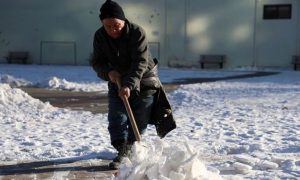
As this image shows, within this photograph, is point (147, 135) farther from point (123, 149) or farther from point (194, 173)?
point (194, 173)

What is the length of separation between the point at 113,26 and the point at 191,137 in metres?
2.57

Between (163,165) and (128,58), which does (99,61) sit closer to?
(128,58)

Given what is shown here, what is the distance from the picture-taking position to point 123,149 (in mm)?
5180

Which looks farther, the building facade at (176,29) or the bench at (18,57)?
the bench at (18,57)

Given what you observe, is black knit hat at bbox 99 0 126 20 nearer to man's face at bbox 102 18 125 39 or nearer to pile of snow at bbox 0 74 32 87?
man's face at bbox 102 18 125 39

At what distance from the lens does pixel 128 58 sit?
4973mm

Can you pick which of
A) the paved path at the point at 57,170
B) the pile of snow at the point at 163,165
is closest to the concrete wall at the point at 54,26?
the paved path at the point at 57,170

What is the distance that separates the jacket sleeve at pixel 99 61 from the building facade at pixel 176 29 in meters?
17.8

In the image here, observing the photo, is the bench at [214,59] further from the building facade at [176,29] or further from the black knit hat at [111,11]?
the black knit hat at [111,11]

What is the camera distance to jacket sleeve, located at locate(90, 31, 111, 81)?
498 centimetres

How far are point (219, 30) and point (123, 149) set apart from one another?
1790 cm

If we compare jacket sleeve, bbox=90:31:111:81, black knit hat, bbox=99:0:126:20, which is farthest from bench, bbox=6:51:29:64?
black knit hat, bbox=99:0:126:20

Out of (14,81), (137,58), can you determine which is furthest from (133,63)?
(14,81)

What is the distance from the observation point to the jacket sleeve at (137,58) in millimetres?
4699
